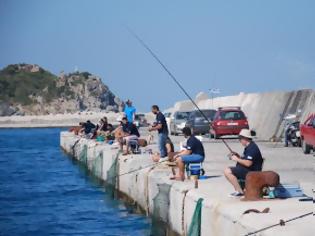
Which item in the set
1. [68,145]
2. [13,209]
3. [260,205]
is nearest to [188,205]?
[260,205]

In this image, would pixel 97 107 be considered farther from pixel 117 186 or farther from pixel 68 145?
pixel 117 186

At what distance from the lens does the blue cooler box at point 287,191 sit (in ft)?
45.5

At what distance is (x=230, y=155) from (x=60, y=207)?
10.2m

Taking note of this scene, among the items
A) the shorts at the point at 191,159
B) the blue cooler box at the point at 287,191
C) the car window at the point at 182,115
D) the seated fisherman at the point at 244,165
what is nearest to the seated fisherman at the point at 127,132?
the shorts at the point at 191,159

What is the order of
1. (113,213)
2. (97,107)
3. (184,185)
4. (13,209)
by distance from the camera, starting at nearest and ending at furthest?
1. (184,185)
2. (113,213)
3. (13,209)
4. (97,107)

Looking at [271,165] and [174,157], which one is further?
[271,165]

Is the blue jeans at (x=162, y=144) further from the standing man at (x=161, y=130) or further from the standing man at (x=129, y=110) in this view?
the standing man at (x=129, y=110)

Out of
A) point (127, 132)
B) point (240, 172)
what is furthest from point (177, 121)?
point (240, 172)

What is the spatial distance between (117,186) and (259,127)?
740 inches

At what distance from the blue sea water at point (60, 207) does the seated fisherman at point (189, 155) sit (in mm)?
1904

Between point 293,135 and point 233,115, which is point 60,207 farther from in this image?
point 233,115

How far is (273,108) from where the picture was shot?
43.1 m

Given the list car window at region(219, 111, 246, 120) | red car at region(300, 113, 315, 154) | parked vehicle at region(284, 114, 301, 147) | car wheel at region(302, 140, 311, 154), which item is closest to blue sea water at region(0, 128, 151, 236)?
red car at region(300, 113, 315, 154)

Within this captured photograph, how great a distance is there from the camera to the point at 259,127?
4447 cm
